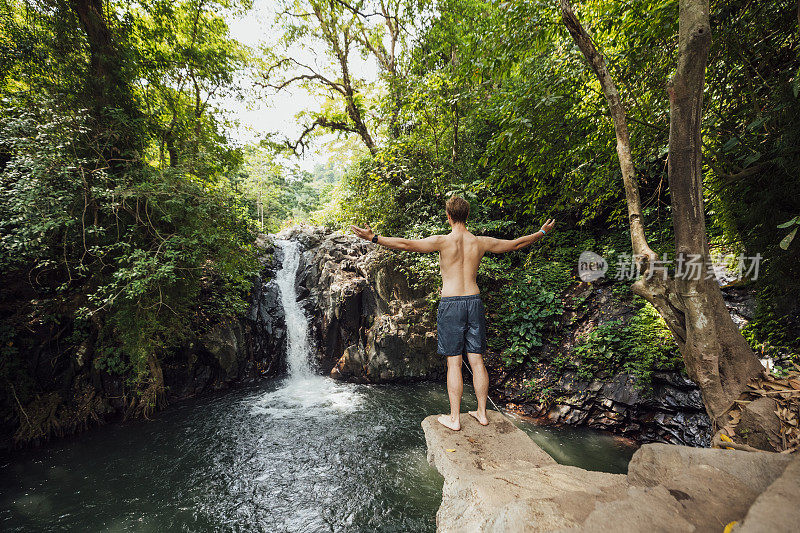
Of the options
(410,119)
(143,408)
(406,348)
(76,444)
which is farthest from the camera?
(410,119)

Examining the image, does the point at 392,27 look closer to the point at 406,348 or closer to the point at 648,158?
the point at 648,158

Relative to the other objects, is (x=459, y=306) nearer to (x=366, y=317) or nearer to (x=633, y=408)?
(x=633, y=408)

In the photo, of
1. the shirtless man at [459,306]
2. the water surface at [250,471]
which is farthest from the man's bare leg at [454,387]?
the water surface at [250,471]

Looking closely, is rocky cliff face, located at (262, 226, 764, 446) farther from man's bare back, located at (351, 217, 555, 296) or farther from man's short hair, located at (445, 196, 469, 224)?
man's short hair, located at (445, 196, 469, 224)

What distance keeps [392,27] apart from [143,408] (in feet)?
41.4

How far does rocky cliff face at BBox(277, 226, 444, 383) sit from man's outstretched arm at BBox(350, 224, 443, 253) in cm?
504

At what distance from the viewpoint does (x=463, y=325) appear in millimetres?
2670

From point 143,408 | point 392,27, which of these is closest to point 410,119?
point 392,27

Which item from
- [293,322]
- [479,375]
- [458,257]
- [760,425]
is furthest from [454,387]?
[293,322]

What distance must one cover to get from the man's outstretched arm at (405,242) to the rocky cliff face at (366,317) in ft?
16.5

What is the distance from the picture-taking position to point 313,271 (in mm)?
11070

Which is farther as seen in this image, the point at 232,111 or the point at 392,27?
the point at 392,27

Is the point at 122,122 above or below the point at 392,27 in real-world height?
below

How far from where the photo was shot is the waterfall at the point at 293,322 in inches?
350
